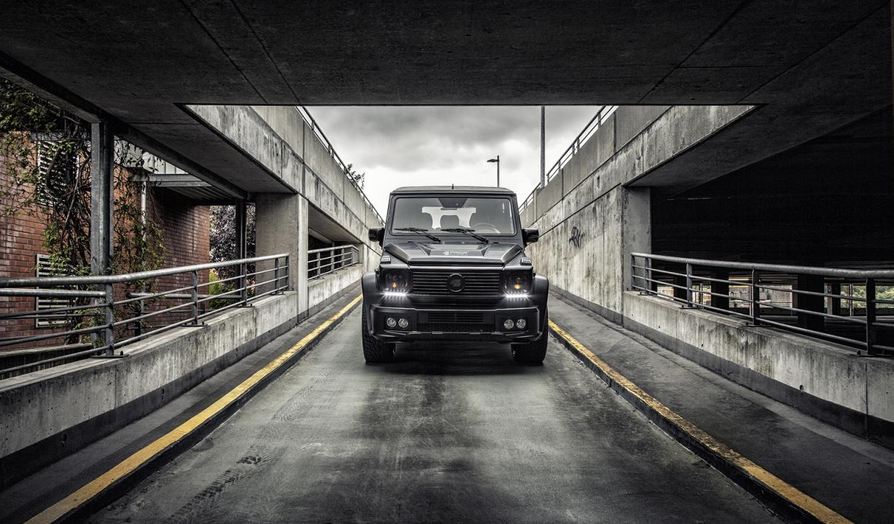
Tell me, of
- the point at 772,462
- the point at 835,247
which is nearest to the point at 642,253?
the point at 772,462

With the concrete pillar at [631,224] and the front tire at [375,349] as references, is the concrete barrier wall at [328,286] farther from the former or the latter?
the concrete pillar at [631,224]

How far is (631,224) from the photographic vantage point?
39.1 feet

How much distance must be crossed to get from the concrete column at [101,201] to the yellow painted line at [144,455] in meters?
2.23

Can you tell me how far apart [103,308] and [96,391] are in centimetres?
169

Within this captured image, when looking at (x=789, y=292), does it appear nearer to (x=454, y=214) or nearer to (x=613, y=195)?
(x=454, y=214)

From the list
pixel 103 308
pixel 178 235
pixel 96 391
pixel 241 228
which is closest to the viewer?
pixel 96 391

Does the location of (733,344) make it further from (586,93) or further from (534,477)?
(534,477)

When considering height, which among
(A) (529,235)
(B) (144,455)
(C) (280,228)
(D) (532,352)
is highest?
(C) (280,228)

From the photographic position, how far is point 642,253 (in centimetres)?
1170

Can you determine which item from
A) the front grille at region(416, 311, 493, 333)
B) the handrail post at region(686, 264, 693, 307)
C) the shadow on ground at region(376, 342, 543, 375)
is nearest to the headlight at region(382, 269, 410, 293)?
the front grille at region(416, 311, 493, 333)

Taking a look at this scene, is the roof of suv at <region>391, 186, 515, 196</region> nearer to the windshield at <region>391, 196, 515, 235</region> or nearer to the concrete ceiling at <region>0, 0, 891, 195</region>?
the windshield at <region>391, 196, 515, 235</region>

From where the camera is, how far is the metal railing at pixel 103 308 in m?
5.06

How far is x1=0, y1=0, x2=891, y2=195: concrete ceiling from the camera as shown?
4.77 metres

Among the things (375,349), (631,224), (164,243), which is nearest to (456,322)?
(375,349)
